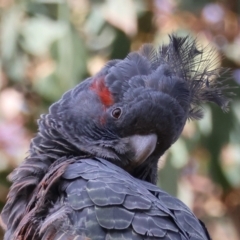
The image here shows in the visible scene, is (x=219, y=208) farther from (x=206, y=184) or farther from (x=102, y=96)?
(x=102, y=96)

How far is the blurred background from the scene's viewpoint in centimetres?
274

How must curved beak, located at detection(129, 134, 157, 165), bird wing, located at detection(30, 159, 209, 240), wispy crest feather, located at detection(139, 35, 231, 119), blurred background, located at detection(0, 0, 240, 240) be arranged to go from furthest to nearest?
1. blurred background, located at detection(0, 0, 240, 240)
2. wispy crest feather, located at detection(139, 35, 231, 119)
3. curved beak, located at detection(129, 134, 157, 165)
4. bird wing, located at detection(30, 159, 209, 240)

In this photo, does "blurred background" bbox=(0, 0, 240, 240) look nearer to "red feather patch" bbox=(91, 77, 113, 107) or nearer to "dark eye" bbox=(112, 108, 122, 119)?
"red feather patch" bbox=(91, 77, 113, 107)

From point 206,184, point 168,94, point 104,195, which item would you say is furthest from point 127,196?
point 206,184

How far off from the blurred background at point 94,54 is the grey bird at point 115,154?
776 millimetres

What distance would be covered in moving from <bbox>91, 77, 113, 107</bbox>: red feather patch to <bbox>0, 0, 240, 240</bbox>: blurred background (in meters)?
0.76

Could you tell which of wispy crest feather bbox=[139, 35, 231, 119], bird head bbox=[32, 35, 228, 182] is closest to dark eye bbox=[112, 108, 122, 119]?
bird head bbox=[32, 35, 228, 182]

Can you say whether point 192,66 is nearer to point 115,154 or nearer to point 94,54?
point 115,154

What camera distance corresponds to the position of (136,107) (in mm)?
1781

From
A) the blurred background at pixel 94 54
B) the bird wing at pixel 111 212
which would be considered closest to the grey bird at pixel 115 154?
the bird wing at pixel 111 212

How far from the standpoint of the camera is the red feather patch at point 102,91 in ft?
6.08

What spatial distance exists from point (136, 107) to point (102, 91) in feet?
0.49

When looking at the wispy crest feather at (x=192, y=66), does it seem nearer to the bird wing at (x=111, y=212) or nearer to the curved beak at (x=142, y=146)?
the curved beak at (x=142, y=146)

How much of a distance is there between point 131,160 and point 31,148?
0.35 meters
